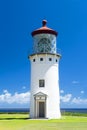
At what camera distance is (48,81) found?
35312mm

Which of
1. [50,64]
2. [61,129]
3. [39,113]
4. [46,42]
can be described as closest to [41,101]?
[39,113]

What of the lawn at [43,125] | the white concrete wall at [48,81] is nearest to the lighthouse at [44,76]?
the white concrete wall at [48,81]

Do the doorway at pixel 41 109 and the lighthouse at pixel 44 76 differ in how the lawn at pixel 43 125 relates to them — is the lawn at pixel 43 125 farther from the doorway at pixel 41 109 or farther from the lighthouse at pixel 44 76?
the doorway at pixel 41 109

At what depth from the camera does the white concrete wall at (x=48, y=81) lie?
115ft

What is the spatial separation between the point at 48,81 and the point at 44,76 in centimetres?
77

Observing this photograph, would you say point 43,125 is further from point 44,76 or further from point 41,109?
point 44,76

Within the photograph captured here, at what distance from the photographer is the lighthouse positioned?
34959 millimetres

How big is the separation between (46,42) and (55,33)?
1.68m

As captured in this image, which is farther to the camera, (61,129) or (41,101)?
(41,101)

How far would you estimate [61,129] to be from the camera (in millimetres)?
19406

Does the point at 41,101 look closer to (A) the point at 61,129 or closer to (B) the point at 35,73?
(B) the point at 35,73

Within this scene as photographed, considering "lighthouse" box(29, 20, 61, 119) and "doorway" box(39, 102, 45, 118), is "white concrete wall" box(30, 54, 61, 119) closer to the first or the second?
"lighthouse" box(29, 20, 61, 119)

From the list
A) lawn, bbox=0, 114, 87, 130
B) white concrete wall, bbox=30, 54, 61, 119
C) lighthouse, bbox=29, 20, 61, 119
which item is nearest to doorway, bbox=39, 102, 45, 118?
lighthouse, bbox=29, 20, 61, 119

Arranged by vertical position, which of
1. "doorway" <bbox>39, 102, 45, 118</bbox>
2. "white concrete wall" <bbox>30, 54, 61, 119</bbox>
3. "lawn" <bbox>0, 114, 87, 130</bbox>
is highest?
"white concrete wall" <bbox>30, 54, 61, 119</bbox>
